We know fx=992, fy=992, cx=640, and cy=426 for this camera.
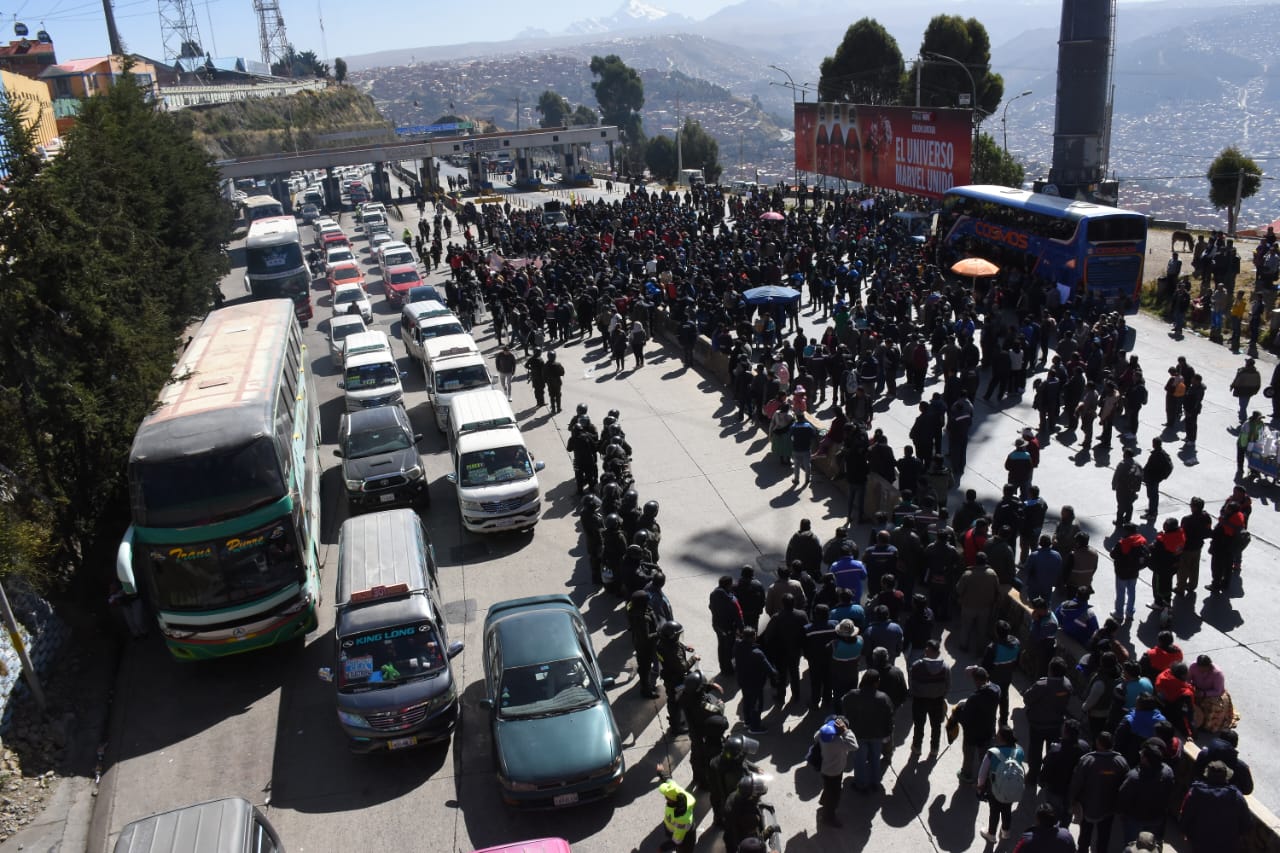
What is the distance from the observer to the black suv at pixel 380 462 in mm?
17094

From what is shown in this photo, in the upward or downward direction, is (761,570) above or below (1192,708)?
below

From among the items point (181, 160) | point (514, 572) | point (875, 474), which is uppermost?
point (181, 160)

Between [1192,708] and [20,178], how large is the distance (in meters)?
16.9

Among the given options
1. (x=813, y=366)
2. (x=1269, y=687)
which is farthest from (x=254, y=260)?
(x=1269, y=687)

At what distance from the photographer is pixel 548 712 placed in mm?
10086

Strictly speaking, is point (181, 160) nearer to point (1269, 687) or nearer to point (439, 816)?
point (439, 816)

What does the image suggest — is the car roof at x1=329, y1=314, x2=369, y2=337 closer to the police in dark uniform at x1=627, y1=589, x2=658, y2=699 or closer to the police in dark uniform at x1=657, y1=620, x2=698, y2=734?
the police in dark uniform at x1=627, y1=589, x2=658, y2=699

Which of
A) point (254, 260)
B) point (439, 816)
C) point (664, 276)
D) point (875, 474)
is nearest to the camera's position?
point (439, 816)

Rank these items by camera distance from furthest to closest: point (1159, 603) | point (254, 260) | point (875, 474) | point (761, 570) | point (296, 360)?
point (254, 260) → point (296, 360) → point (875, 474) → point (761, 570) → point (1159, 603)

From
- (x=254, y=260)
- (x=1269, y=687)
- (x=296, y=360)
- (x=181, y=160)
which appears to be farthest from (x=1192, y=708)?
(x=181, y=160)

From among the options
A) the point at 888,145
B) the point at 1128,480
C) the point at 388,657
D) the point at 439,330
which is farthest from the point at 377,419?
the point at 888,145

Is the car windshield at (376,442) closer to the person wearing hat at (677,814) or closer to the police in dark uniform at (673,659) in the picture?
the police in dark uniform at (673,659)

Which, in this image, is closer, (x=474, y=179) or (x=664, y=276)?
(x=664, y=276)

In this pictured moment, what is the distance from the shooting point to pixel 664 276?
29.8 m
